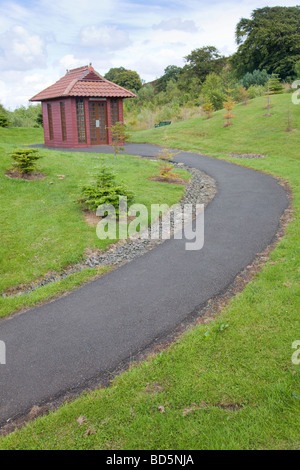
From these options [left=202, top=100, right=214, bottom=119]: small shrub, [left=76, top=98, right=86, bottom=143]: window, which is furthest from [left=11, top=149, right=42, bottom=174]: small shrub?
[left=202, top=100, right=214, bottom=119]: small shrub

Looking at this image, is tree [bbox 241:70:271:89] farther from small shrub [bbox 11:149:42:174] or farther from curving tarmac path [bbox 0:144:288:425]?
curving tarmac path [bbox 0:144:288:425]

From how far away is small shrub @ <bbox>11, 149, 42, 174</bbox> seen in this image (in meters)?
12.6

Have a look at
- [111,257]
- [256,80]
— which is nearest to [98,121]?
[111,257]

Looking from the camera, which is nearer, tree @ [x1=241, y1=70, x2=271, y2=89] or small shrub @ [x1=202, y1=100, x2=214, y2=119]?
small shrub @ [x1=202, y1=100, x2=214, y2=119]

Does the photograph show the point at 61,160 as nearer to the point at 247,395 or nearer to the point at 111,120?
the point at 111,120

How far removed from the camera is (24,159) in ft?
41.3

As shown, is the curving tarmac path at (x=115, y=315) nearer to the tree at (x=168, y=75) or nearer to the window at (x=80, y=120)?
the window at (x=80, y=120)

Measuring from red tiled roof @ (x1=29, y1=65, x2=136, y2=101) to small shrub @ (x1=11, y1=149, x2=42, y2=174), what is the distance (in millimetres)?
11091

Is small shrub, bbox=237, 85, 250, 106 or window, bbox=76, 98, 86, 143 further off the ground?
small shrub, bbox=237, 85, 250, 106

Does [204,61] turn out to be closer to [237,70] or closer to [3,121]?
[237,70]

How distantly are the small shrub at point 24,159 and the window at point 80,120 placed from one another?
11869 millimetres

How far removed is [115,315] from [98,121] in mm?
21136

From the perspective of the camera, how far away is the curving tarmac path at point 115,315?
15.1 feet

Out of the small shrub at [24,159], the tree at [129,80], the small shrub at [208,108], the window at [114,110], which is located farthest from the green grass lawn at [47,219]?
the tree at [129,80]
